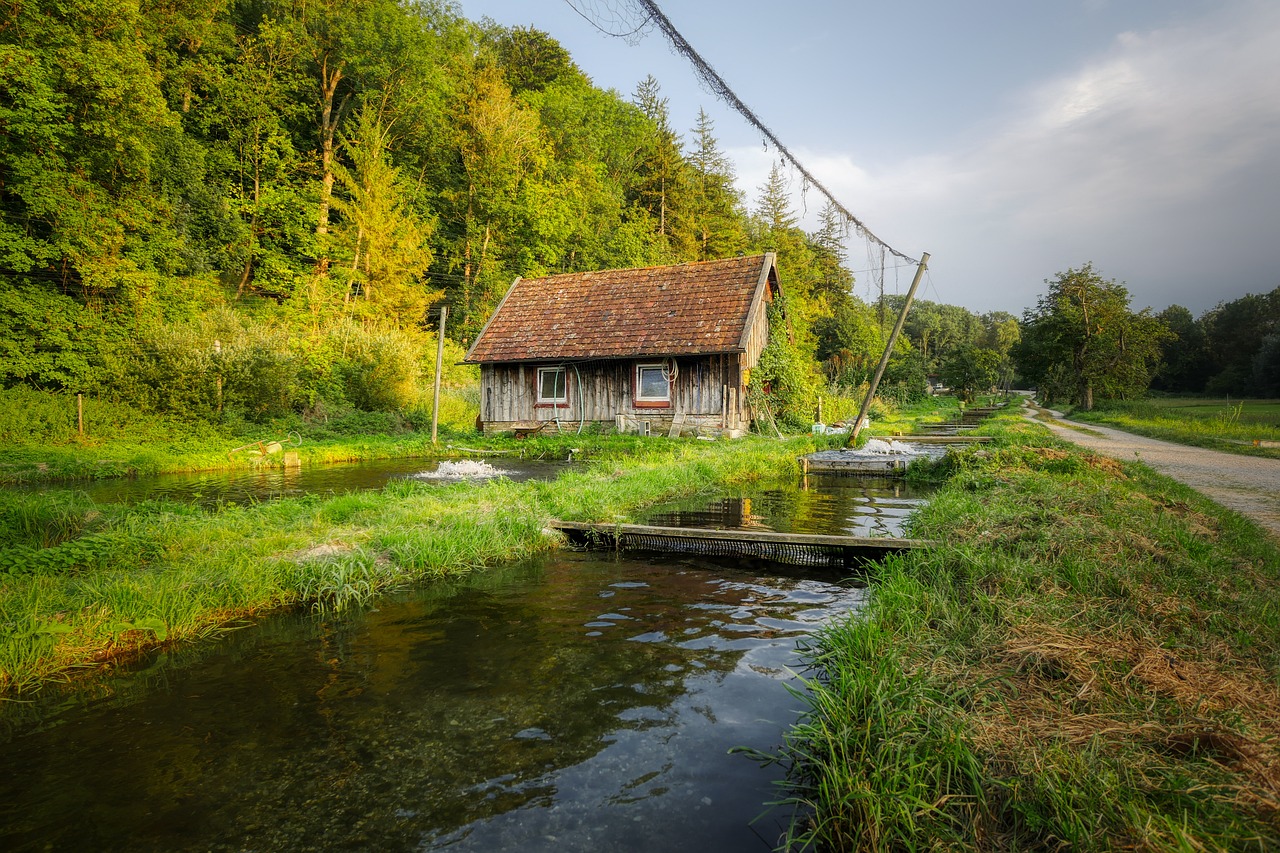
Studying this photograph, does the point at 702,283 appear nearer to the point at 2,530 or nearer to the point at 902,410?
the point at 2,530

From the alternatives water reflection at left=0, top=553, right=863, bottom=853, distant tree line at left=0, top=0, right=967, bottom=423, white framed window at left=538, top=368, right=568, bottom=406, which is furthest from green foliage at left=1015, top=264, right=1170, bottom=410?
water reflection at left=0, top=553, right=863, bottom=853

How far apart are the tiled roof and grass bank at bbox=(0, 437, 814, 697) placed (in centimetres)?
1060

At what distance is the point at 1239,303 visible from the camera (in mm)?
58500

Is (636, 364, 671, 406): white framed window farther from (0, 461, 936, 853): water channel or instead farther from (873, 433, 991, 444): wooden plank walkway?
(0, 461, 936, 853): water channel

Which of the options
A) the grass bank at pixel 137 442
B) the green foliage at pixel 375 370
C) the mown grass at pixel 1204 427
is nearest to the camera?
the grass bank at pixel 137 442

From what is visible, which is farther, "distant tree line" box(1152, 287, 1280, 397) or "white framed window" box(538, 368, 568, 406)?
"distant tree line" box(1152, 287, 1280, 397)

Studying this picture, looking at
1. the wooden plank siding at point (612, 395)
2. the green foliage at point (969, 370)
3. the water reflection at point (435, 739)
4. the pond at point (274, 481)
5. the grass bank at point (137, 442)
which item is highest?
the green foliage at point (969, 370)

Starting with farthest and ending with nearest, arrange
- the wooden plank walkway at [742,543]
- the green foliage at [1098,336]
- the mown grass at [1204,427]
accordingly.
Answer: the green foliage at [1098,336] → the mown grass at [1204,427] → the wooden plank walkway at [742,543]

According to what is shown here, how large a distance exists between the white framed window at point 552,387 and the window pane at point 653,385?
Result: 10.1 ft

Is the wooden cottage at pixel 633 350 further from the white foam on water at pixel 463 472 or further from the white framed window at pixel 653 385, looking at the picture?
the white foam on water at pixel 463 472

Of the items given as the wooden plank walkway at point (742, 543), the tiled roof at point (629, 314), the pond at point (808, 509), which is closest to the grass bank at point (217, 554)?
the wooden plank walkway at point (742, 543)

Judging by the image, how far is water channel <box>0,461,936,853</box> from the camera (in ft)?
10.5

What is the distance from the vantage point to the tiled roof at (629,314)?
67.9ft

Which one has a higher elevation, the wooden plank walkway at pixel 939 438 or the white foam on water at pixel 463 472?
the wooden plank walkway at pixel 939 438
